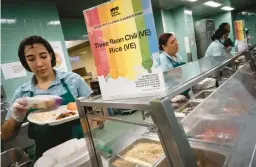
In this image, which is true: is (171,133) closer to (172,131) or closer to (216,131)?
(172,131)

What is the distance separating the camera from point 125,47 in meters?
0.83

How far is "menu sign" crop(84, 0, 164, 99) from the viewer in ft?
2.50

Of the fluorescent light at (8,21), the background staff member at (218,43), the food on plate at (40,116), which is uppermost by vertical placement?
the fluorescent light at (8,21)

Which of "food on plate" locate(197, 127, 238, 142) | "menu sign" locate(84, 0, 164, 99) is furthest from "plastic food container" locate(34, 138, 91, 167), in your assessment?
"food on plate" locate(197, 127, 238, 142)

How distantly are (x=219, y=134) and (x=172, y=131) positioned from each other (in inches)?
32.3

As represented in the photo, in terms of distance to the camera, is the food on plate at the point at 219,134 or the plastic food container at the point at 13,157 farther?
the plastic food container at the point at 13,157

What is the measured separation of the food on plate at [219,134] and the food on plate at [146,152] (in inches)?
13.1

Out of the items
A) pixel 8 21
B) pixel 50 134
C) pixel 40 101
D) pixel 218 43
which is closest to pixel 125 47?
pixel 40 101

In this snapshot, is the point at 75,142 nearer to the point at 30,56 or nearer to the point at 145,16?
the point at 145,16

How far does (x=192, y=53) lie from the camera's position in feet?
30.7

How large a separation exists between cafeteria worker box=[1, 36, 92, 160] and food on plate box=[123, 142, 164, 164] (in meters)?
0.68

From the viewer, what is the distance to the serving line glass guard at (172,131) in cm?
72

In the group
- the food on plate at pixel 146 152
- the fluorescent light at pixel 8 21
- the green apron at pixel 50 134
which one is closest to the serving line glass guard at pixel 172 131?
the food on plate at pixel 146 152

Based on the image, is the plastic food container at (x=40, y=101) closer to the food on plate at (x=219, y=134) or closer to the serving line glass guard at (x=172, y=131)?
the serving line glass guard at (x=172, y=131)
